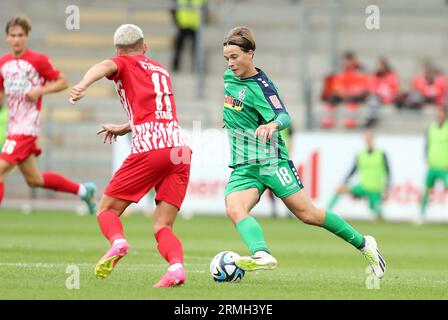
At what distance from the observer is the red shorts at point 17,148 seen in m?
14.3

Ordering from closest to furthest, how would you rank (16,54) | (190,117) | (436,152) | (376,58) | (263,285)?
1. (263,285)
2. (16,54)
3. (436,152)
4. (190,117)
5. (376,58)

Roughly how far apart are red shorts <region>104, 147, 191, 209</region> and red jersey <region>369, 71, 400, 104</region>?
17391 mm

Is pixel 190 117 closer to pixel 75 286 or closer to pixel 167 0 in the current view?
pixel 167 0

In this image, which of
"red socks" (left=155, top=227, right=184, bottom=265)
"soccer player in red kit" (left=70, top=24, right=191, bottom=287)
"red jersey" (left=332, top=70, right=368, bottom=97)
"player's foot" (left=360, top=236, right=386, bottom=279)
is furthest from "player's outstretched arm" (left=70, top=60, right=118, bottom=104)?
"red jersey" (left=332, top=70, right=368, bottom=97)

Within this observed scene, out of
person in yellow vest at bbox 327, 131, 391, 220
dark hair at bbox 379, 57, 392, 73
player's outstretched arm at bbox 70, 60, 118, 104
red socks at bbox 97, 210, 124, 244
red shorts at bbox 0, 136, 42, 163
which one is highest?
dark hair at bbox 379, 57, 392, 73

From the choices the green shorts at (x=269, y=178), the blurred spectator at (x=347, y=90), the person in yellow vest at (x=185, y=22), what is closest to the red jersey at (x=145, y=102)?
the green shorts at (x=269, y=178)

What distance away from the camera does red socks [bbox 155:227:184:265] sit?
9578 mm

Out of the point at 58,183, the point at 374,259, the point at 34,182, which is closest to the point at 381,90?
the point at 58,183

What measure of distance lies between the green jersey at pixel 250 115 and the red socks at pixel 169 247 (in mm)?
971

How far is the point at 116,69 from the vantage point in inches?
377

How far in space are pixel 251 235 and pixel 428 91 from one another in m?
17.8

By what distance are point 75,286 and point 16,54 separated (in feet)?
18.7

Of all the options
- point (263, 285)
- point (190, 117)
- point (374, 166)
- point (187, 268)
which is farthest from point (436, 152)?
point (263, 285)

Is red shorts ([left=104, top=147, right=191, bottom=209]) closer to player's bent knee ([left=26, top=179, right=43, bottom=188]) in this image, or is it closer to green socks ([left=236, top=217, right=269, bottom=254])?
green socks ([left=236, top=217, right=269, bottom=254])
